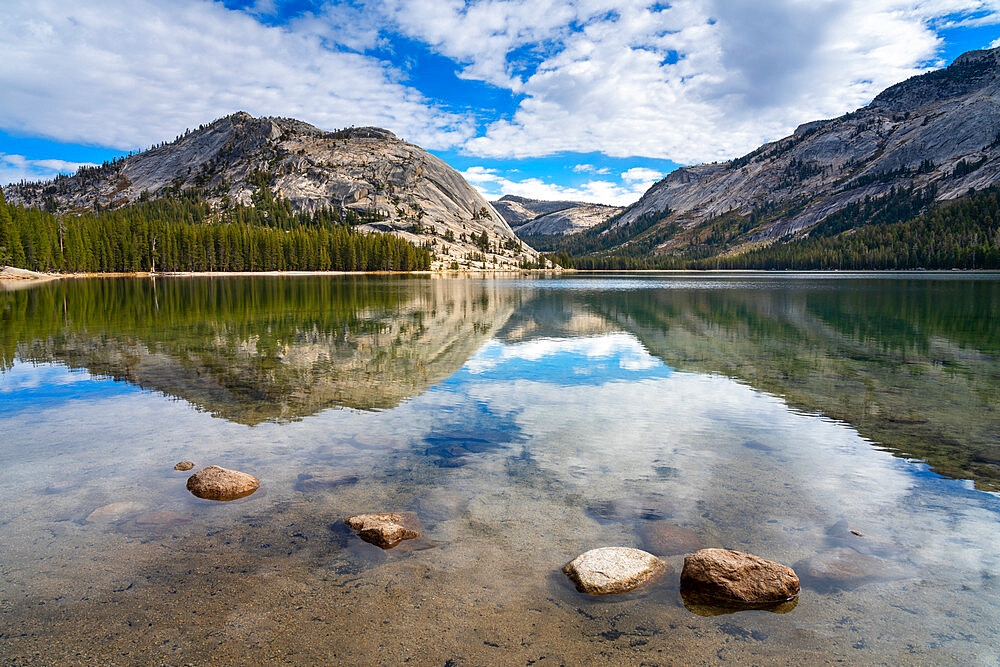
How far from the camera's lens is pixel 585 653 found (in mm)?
6641

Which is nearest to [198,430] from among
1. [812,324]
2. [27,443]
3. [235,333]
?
[27,443]

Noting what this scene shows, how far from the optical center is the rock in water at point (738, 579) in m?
7.69

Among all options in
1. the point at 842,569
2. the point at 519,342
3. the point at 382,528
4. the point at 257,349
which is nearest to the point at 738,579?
the point at 842,569

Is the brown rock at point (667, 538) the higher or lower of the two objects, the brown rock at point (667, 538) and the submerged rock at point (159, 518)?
the lower

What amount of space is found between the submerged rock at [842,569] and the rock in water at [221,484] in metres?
11.4

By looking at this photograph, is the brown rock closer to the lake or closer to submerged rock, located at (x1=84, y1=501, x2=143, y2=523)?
the lake

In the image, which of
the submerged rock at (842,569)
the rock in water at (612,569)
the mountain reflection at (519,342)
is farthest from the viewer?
the mountain reflection at (519,342)

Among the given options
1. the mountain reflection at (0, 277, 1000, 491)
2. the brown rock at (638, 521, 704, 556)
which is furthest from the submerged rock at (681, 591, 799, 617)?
the mountain reflection at (0, 277, 1000, 491)

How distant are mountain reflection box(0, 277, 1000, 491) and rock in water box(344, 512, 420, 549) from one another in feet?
15.3

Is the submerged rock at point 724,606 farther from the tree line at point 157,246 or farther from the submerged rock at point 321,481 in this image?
the tree line at point 157,246

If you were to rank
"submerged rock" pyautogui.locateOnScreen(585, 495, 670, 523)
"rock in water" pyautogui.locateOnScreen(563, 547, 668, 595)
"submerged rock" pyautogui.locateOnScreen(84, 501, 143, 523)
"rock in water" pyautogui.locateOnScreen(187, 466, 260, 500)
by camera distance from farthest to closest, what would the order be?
"rock in water" pyautogui.locateOnScreen(187, 466, 260, 500) → "submerged rock" pyautogui.locateOnScreen(585, 495, 670, 523) → "submerged rock" pyautogui.locateOnScreen(84, 501, 143, 523) → "rock in water" pyautogui.locateOnScreen(563, 547, 668, 595)

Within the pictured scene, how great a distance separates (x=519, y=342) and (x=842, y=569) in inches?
1070

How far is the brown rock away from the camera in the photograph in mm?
9281

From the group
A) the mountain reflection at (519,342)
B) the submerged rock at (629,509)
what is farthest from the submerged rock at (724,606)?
the mountain reflection at (519,342)
